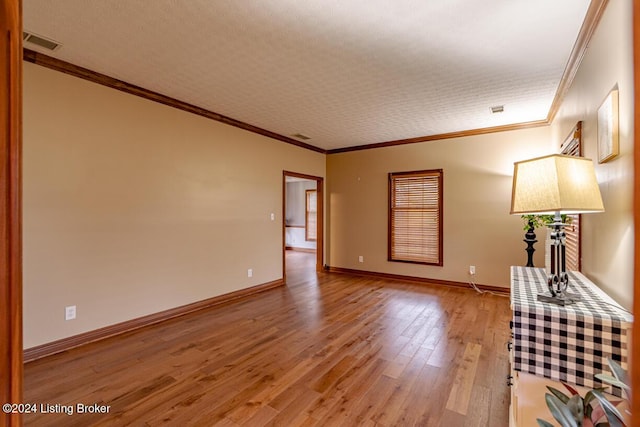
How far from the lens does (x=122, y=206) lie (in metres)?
3.13

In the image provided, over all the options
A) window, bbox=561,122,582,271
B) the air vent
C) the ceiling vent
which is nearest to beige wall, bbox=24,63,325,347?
the ceiling vent

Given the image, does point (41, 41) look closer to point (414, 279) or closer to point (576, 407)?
point (576, 407)

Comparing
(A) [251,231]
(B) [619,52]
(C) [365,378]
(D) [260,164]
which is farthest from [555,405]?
(D) [260,164]

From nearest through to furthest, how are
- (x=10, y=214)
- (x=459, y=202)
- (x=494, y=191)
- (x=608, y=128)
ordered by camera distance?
1. (x=10, y=214)
2. (x=608, y=128)
3. (x=494, y=191)
4. (x=459, y=202)

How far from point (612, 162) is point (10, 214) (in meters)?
2.55

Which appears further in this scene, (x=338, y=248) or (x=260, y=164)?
(x=338, y=248)

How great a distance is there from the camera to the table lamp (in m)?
1.39

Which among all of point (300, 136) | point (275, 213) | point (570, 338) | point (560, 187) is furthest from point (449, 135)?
point (570, 338)

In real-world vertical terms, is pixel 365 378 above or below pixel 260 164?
below

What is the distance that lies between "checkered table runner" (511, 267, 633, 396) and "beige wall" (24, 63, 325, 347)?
3443mm

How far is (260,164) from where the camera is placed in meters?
4.78

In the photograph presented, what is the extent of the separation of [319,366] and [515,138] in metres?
4.33

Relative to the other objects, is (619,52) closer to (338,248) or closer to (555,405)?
(555,405)

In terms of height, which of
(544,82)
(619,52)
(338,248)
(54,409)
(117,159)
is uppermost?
(544,82)
